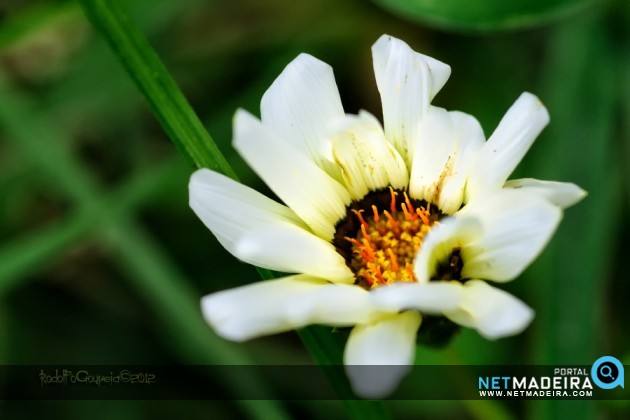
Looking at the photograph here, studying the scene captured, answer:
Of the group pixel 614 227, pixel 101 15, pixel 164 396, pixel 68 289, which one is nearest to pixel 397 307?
pixel 101 15

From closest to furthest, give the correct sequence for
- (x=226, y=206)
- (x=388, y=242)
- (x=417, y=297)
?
(x=417, y=297)
(x=226, y=206)
(x=388, y=242)

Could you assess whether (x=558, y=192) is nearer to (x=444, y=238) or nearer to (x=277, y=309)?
(x=444, y=238)

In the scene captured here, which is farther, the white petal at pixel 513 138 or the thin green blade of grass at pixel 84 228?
the thin green blade of grass at pixel 84 228

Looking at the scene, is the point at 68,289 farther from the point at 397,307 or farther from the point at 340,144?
the point at 397,307

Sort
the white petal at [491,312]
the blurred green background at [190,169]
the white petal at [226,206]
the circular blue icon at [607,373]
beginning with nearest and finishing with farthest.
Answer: the white petal at [491,312]
the white petal at [226,206]
the circular blue icon at [607,373]
the blurred green background at [190,169]

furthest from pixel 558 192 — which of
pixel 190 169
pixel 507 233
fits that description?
pixel 190 169

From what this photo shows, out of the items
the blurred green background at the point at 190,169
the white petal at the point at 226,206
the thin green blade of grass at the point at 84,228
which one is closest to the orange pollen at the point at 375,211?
the white petal at the point at 226,206

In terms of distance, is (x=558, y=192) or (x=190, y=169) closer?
(x=558, y=192)

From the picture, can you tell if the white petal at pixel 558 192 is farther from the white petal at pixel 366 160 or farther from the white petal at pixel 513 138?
the white petal at pixel 366 160

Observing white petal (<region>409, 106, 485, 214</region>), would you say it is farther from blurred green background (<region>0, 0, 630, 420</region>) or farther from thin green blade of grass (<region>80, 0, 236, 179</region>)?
blurred green background (<region>0, 0, 630, 420</region>)
